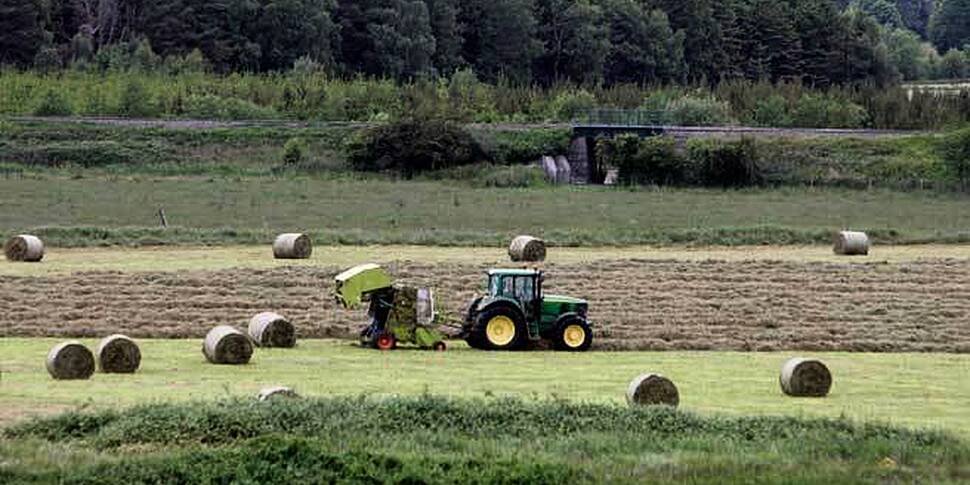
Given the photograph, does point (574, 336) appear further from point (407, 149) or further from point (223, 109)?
point (223, 109)

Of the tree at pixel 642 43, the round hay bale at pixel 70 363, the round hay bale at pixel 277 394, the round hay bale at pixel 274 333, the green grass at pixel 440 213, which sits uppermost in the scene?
the tree at pixel 642 43

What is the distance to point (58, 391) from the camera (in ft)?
82.1

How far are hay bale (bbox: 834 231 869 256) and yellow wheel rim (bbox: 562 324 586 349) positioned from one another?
17.0m

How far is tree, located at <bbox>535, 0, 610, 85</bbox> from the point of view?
136875 mm

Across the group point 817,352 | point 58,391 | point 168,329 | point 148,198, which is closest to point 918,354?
point 817,352

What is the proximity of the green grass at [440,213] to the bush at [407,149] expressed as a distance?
3.87 m

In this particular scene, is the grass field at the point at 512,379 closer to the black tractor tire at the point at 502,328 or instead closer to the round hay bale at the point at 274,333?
the round hay bale at the point at 274,333

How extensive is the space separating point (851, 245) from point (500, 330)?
1803cm

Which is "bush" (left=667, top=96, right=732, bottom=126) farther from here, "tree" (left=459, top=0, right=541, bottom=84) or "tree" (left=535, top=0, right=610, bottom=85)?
"tree" (left=459, top=0, right=541, bottom=84)

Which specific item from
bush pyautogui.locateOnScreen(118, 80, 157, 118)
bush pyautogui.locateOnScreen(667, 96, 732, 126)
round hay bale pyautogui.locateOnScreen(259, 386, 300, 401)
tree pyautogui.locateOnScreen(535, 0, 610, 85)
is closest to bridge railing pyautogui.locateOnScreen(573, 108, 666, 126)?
bush pyautogui.locateOnScreen(667, 96, 732, 126)

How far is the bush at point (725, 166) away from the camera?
75.6 metres

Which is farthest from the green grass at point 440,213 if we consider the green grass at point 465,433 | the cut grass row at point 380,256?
the green grass at point 465,433

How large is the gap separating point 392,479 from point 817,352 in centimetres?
1771

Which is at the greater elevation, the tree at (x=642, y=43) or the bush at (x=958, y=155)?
the tree at (x=642, y=43)
